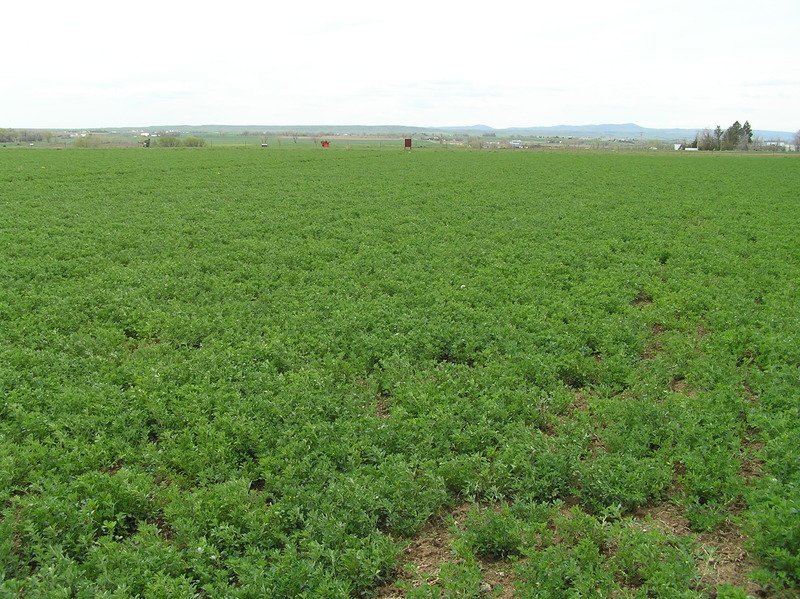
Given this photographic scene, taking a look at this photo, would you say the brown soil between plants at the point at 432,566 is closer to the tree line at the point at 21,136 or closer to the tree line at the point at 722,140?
the tree line at the point at 21,136

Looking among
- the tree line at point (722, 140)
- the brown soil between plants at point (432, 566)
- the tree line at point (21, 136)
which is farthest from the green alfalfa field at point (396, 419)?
the tree line at point (722, 140)

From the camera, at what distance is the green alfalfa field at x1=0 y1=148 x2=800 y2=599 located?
498cm

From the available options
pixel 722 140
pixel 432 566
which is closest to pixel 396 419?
pixel 432 566

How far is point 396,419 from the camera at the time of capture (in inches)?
288

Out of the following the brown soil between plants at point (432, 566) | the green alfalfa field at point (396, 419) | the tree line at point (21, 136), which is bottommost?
the brown soil between plants at point (432, 566)

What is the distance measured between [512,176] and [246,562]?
1465 inches

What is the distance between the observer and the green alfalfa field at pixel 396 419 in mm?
4980

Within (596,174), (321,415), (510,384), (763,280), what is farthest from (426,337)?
(596,174)

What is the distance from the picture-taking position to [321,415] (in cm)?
749

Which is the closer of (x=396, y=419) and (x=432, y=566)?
(x=432, y=566)

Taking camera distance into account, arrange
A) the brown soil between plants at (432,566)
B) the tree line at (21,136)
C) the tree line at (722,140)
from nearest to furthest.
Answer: the brown soil between plants at (432,566) < the tree line at (21,136) < the tree line at (722,140)

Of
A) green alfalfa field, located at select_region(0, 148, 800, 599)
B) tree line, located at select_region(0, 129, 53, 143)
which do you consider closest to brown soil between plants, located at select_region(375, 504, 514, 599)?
green alfalfa field, located at select_region(0, 148, 800, 599)

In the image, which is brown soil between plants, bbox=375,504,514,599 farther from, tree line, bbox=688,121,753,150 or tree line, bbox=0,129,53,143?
tree line, bbox=688,121,753,150

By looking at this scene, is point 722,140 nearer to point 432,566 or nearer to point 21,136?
point 432,566
